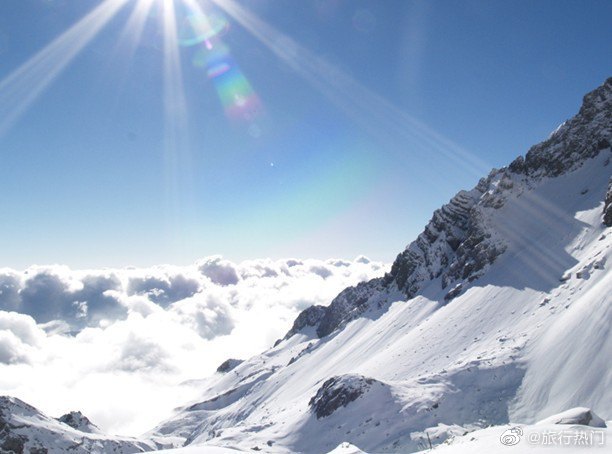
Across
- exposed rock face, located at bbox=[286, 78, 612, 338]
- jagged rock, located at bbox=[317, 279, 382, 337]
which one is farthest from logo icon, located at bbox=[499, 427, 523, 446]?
jagged rock, located at bbox=[317, 279, 382, 337]

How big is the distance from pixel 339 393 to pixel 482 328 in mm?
20910

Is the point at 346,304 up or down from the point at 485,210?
down

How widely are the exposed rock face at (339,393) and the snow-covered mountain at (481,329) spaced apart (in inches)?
6.5

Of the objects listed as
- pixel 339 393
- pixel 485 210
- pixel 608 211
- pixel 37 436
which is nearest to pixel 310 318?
pixel 485 210

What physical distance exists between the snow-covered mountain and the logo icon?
960 cm

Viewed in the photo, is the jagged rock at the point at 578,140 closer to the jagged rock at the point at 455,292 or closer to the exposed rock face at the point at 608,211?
the exposed rock face at the point at 608,211

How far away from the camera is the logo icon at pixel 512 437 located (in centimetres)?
1162

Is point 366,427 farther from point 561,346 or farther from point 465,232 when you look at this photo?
point 465,232

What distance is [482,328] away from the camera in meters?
48.9

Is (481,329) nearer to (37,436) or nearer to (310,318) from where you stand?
(37,436)

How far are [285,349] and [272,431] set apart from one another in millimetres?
103722

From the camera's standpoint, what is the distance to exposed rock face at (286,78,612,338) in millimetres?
67438

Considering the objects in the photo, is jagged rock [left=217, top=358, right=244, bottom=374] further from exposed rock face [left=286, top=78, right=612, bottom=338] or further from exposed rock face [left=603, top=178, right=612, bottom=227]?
exposed rock face [left=603, top=178, right=612, bottom=227]

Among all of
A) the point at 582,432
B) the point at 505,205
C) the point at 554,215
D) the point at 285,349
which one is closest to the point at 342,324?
the point at 285,349
